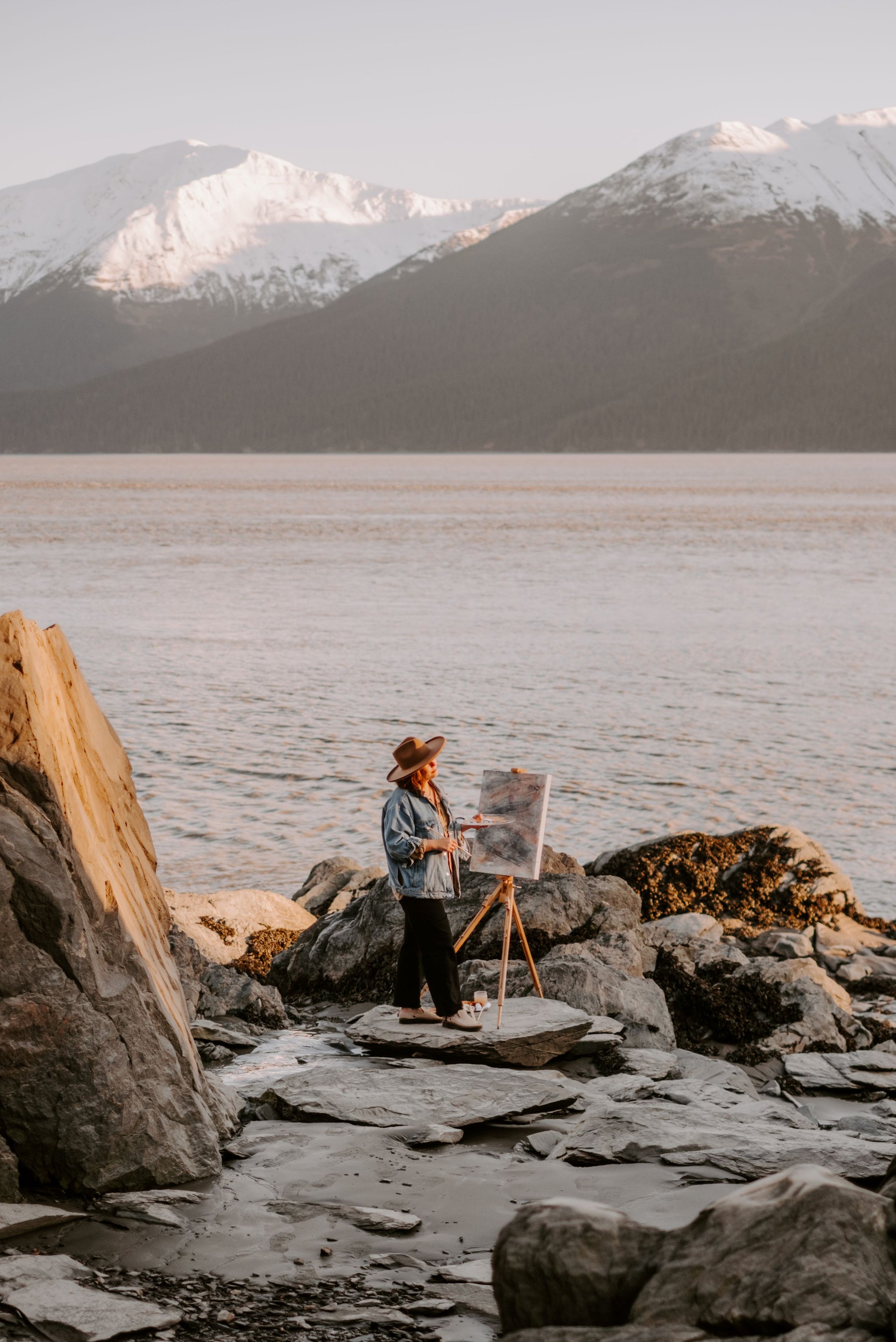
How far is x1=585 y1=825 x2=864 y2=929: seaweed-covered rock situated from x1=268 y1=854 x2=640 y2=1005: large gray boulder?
2.11 meters

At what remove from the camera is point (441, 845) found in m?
8.48

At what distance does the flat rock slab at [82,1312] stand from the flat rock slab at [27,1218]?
572mm

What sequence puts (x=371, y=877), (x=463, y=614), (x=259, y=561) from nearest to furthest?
1. (x=371, y=877)
2. (x=463, y=614)
3. (x=259, y=561)

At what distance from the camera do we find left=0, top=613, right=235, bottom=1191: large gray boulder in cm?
641

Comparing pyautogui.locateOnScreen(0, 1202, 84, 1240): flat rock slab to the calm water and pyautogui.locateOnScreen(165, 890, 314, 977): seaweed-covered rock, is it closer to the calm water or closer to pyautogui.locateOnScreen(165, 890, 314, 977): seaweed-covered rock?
pyautogui.locateOnScreen(165, 890, 314, 977): seaweed-covered rock

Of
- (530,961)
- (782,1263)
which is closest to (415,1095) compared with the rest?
(530,961)

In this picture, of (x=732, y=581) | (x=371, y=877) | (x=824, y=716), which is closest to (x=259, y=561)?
(x=732, y=581)

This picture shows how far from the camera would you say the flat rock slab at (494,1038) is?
27.5ft

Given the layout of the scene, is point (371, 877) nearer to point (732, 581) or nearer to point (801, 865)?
point (801, 865)

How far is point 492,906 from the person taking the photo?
11.2 meters

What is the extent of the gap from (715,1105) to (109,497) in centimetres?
10626

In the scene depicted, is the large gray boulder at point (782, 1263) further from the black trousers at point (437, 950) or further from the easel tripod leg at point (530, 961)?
the easel tripod leg at point (530, 961)

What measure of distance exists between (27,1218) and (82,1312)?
92 cm

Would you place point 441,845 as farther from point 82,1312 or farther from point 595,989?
point 82,1312
